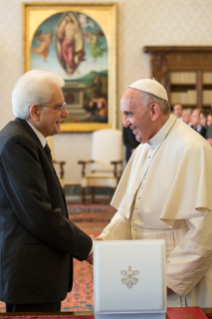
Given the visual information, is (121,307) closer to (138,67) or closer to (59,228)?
(59,228)

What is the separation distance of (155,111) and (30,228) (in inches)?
37.1

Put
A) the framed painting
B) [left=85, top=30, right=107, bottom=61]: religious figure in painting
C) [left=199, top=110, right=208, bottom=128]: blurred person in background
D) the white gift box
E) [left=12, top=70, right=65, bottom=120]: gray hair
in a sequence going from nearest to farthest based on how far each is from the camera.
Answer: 1. the white gift box
2. [left=12, top=70, right=65, bottom=120]: gray hair
3. [left=199, top=110, right=208, bottom=128]: blurred person in background
4. the framed painting
5. [left=85, top=30, right=107, bottom=61]: religious figure in painting

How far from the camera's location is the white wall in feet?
28.6

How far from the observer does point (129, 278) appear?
106cm

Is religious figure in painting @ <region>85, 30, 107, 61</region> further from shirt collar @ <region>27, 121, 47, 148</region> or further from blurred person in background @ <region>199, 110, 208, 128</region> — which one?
shirt collar @ <region>27, 121, 47, 148</region>

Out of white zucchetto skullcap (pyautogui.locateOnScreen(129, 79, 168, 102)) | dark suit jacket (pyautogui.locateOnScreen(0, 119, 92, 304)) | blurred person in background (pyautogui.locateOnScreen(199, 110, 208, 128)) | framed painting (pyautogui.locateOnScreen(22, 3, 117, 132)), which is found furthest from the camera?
framed painting (pyautogui.locateOnScreen(22, 3, 117, 132))

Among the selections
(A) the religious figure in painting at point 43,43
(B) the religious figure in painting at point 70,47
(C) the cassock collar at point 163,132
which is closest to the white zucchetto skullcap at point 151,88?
(C) the cassock collar at point 163,132

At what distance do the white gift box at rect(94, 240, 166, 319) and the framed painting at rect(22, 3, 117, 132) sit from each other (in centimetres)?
778

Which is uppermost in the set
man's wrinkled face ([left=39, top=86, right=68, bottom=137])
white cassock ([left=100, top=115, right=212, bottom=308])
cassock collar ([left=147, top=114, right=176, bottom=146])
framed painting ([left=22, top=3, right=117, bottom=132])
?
framed painting ([left=22, top=3, right=117, bottom=132])

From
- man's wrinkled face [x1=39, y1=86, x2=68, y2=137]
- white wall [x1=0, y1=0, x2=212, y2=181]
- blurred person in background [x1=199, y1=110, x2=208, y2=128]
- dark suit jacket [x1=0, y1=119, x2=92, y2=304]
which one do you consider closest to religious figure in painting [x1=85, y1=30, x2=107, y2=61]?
white wall [x1=0, y1=0, x2=212, y2=181]

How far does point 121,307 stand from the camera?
106 centimetres

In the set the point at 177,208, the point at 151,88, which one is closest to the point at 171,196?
the point at 177,208

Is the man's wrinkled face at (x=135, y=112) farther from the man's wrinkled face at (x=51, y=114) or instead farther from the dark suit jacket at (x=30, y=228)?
the dark suit jacket at (x=30, y=228)

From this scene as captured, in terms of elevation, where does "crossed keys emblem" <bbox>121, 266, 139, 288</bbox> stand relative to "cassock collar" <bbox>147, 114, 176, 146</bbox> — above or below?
below
